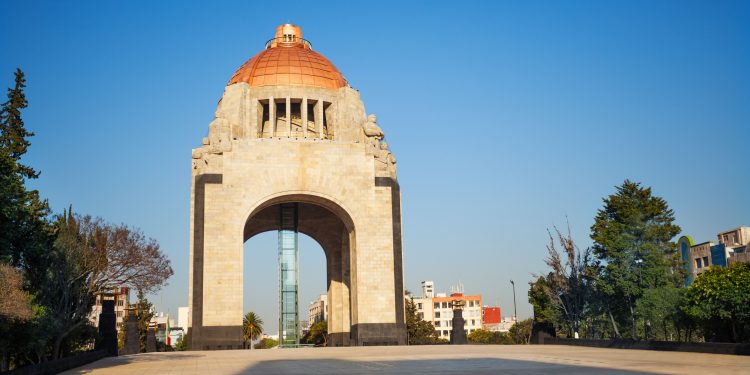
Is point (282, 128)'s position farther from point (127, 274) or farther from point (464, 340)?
point (464, 340)

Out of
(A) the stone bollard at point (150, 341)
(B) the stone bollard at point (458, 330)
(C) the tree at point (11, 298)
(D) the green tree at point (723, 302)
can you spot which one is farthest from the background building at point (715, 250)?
(C) the tree at point (11, 298)

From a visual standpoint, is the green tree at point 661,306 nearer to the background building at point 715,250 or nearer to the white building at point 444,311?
the background building at point 715,250

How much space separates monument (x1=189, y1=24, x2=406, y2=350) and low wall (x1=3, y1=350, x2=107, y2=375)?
802cm

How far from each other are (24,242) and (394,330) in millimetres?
17917

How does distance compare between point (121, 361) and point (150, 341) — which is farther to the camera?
point (150, 341)

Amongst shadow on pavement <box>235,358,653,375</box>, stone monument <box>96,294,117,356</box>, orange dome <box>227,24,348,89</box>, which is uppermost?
orange dome <box>227,24,348,89</box>

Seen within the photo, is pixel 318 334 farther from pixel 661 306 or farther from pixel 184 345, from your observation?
pixel 661 306

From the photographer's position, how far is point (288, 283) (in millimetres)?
34062

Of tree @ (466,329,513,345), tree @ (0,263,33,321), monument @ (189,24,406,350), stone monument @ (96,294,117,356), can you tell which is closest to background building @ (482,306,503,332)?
tree @ (466,329,513,345)

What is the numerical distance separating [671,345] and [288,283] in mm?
19300

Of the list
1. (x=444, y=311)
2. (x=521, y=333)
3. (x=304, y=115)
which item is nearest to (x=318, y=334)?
(x=521, y=333)

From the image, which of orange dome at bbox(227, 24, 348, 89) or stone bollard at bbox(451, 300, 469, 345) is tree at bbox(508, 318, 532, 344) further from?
orange dome at bbox(227, 24, 348, 89)

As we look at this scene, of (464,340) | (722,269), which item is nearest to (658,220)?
(464,340)

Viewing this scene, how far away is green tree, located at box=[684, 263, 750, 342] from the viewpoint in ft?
62.5
